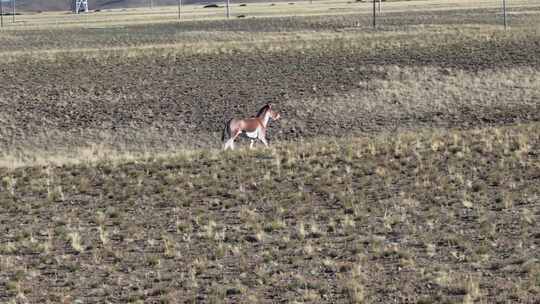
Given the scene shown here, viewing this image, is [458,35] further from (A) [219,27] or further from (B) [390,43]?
(A) [219,27]

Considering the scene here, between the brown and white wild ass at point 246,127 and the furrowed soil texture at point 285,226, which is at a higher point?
the brown and white wild ass at point 246,127

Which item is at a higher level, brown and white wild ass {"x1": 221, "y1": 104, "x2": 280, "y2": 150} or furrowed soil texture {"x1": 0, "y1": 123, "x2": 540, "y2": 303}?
brown and white wild ass {"x1": 221, "y1": 104, "x2": 280, "y2": 150}

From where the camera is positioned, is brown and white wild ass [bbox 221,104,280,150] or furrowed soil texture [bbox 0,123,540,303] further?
brown and white wild ass [bbox 221,104,280,150]

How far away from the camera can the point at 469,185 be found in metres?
20.7

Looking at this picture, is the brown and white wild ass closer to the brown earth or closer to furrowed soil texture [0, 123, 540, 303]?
furrowed soil texture [0, 123, 540, 303]

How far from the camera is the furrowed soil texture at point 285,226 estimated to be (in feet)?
45.1

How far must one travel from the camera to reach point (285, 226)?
17766 millimetres

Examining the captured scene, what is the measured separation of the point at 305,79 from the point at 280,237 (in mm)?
25772

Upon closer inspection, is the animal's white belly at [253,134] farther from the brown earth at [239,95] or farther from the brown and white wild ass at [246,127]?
the brown earth at [239,95]

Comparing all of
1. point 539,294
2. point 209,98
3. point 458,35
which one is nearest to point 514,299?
point 539,294

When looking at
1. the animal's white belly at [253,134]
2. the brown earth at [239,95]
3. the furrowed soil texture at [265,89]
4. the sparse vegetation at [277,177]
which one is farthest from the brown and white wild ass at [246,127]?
the brown earth at [239,95]

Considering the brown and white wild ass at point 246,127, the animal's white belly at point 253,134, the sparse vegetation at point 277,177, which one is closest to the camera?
the sparse vegetation at point 277,177

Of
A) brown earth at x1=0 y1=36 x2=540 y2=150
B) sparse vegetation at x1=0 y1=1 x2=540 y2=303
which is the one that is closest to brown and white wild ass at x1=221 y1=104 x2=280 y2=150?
sparse vegetation at x1=0 y1=1 x2=540 y2=303

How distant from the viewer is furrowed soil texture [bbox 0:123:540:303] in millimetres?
13750
